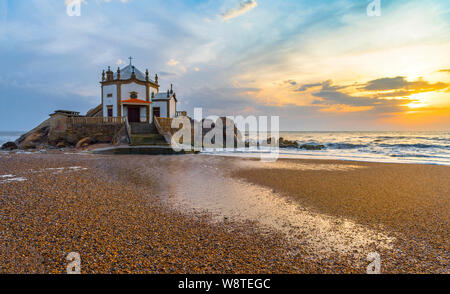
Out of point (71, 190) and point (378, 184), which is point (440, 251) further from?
point (71, 190)

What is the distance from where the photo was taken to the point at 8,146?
23.4 m

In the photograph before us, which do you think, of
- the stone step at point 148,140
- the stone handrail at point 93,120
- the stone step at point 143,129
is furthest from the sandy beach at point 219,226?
the stone handrail at point 93,120

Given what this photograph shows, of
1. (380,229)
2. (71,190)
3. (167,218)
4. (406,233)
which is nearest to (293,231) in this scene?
(380,229)

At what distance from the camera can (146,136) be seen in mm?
22969

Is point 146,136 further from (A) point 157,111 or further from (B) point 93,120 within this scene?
(A) point 157,111

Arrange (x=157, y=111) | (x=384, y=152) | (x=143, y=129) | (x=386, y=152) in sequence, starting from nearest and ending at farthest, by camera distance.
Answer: (x=386, y=152)
(x=384, y=152)
(x=143, y=129)
(x=157, y=111)

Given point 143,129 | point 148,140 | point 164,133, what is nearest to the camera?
point 148,140

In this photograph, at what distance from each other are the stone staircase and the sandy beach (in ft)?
42.0

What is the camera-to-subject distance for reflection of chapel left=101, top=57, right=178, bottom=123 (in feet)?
97.7

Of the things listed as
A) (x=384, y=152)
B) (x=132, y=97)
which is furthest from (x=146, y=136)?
(x=384, y=152)

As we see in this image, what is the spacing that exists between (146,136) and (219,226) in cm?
2018
